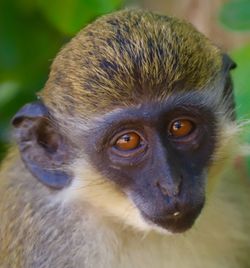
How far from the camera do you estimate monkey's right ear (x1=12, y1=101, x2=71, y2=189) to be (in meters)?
4.05

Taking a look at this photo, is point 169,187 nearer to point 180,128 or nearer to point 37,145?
point 180,128

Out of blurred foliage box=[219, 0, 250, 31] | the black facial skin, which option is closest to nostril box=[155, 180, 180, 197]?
the black facial skin

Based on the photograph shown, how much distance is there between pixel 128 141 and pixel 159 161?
18 cm

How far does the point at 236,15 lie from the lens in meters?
3.93

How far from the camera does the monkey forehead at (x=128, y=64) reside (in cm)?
394

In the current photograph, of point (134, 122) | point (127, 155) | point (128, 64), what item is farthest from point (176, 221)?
point (128, 64)

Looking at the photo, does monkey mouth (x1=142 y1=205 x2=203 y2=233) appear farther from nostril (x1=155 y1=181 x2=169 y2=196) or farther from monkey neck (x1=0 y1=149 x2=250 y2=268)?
monkey neck (x1=0 y1=149 x2=250 y2=268)

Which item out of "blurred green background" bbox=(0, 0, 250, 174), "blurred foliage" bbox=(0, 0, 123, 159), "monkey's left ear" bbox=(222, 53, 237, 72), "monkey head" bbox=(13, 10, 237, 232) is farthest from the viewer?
"blurred foliage" bbox=(0, 0, 123, 159)

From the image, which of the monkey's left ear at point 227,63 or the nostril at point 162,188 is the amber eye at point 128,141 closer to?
the nostril at point 162,188

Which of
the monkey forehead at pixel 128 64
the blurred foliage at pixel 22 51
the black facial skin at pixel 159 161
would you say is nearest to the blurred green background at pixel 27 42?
the blurred foliage at pixel 22 51

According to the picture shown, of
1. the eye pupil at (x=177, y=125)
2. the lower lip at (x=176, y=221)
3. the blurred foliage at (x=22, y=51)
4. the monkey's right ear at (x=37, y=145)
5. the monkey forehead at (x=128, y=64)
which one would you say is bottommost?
the blurred foliage at (x=22, y=51)

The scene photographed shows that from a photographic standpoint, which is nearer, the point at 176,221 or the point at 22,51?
the point at 176,221

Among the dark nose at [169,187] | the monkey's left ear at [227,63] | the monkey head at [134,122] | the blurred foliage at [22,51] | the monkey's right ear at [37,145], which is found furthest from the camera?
the blurred foliage at [22,51]

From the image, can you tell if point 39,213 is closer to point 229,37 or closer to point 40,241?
point 40,241
